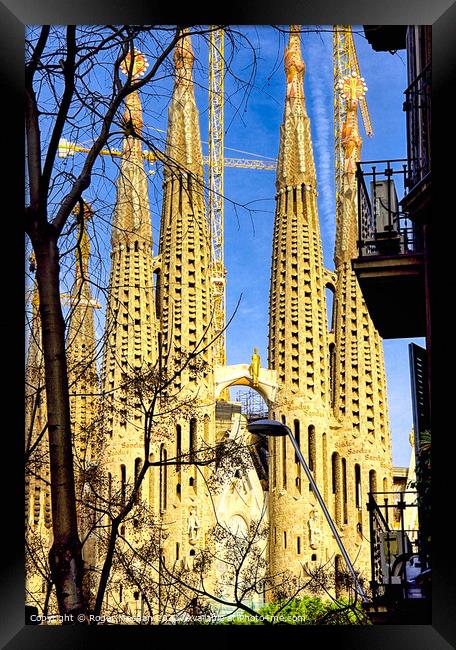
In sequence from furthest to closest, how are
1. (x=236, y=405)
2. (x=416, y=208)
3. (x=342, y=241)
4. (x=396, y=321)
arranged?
(x=236, y=405) → (x=342, y=241) → (x=396, y=321) → (x=416, y=208)

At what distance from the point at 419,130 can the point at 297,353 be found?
602 inches

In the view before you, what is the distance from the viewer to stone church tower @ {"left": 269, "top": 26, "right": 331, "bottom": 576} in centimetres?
2398

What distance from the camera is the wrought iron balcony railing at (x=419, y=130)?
962 cm

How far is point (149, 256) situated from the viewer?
2630 centimetres

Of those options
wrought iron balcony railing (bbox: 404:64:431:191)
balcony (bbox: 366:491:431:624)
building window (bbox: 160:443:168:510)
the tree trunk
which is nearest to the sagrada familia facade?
building window (bbox: 160:443:168:510)

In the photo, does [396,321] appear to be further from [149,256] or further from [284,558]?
[149,256]

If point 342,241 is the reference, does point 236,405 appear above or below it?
below

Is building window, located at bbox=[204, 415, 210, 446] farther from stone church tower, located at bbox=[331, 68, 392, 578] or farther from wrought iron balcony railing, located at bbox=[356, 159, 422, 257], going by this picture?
wrought iron balcony railing, located at bbox=[356, 159, 422, 257]

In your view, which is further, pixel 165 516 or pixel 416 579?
pixel 165 516

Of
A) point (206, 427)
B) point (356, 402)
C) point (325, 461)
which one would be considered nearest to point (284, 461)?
point (325, 461)

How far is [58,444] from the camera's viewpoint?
→ 24.2ft

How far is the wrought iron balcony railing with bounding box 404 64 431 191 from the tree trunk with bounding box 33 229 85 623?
133 inches
